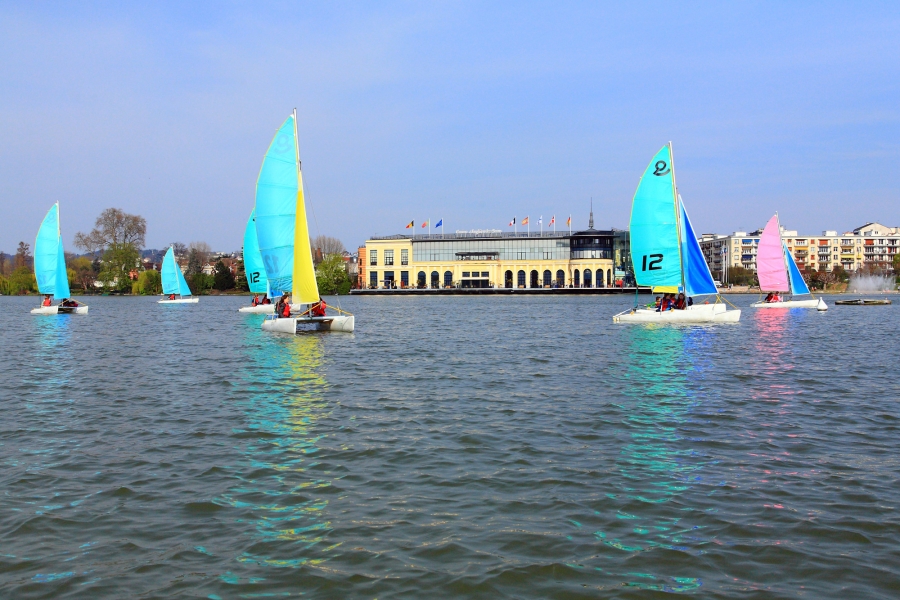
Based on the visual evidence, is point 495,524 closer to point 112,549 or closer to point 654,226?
point 112,549

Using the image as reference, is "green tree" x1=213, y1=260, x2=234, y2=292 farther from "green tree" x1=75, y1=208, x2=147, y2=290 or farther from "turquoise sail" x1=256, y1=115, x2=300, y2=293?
"turquoise sail" x1=256, y1=115, x2=300, y2=293

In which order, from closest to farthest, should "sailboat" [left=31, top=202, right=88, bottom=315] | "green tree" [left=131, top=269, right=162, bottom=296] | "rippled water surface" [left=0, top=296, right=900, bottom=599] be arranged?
"rippled water surface" [left=0, top=296, right=900, bottom=599]
"sailboat" [left=31, top=202, right=88, bottom=315]
"green tree" [left=131, top=269, right=162, bottom=296]

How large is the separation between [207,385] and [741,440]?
1208 cm

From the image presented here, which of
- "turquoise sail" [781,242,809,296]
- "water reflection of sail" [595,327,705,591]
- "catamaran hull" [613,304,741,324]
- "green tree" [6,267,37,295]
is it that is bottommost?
"water reflection of sail" [595,327,705,591]

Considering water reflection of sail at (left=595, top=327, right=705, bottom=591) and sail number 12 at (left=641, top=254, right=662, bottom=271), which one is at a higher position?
sail number 12 at (left=641, top=254, right=662, bottom=271)

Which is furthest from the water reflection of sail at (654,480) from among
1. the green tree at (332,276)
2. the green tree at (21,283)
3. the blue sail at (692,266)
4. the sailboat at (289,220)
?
the green tree at (21,283)

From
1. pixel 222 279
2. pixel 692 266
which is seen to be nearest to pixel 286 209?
pixel 692 266

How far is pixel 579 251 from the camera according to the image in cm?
14925

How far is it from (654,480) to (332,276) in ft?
373

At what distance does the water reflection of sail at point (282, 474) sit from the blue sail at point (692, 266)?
25491mm

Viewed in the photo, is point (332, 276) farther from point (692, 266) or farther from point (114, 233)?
point (692, 266)

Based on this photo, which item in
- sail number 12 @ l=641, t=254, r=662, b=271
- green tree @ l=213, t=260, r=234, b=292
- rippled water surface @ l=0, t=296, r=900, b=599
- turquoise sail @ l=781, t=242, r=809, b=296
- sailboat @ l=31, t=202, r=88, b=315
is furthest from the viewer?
green tree @ l=213, t=260, r=234, b=292

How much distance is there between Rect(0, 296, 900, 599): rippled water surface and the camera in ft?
19.9

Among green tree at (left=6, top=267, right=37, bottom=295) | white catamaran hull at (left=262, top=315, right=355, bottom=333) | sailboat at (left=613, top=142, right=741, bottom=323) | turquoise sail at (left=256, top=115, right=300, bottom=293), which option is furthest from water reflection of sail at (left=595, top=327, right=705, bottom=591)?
green tree at (left=6, top=267, right=37, bottom=295)
